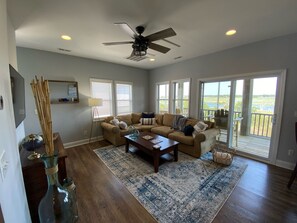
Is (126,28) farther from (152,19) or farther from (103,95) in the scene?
(103,95)

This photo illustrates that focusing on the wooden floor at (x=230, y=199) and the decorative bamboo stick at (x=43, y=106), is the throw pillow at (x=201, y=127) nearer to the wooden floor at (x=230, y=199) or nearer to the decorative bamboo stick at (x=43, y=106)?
the wooden floor at (x=230, y=199)

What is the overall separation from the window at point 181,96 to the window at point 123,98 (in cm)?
177

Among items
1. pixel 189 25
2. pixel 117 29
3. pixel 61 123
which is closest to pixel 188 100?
pixel 189 25

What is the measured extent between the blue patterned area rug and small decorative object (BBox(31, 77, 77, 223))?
3.49 ft

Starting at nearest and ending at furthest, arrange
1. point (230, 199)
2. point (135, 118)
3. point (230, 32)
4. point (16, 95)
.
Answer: point (16, 95)
point (230, 199)
point (230, 32)
point (135, 118)

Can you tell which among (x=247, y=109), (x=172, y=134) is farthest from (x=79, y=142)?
(x=247, y=109)

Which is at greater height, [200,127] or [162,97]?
[162,97]

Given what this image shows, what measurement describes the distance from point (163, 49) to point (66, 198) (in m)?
2.42

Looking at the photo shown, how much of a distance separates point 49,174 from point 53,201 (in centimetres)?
27

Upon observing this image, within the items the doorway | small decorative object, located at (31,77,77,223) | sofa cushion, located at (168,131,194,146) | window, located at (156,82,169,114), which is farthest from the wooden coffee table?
window, located at (156,82,169,114)

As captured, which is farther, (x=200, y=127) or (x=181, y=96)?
(x=181, y=96)

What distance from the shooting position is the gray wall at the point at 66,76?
3.25m

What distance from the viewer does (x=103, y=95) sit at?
4.55 m

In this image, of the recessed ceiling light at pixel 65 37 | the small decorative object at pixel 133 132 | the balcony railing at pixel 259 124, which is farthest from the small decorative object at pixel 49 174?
the balcony railing at pixel 259 124
